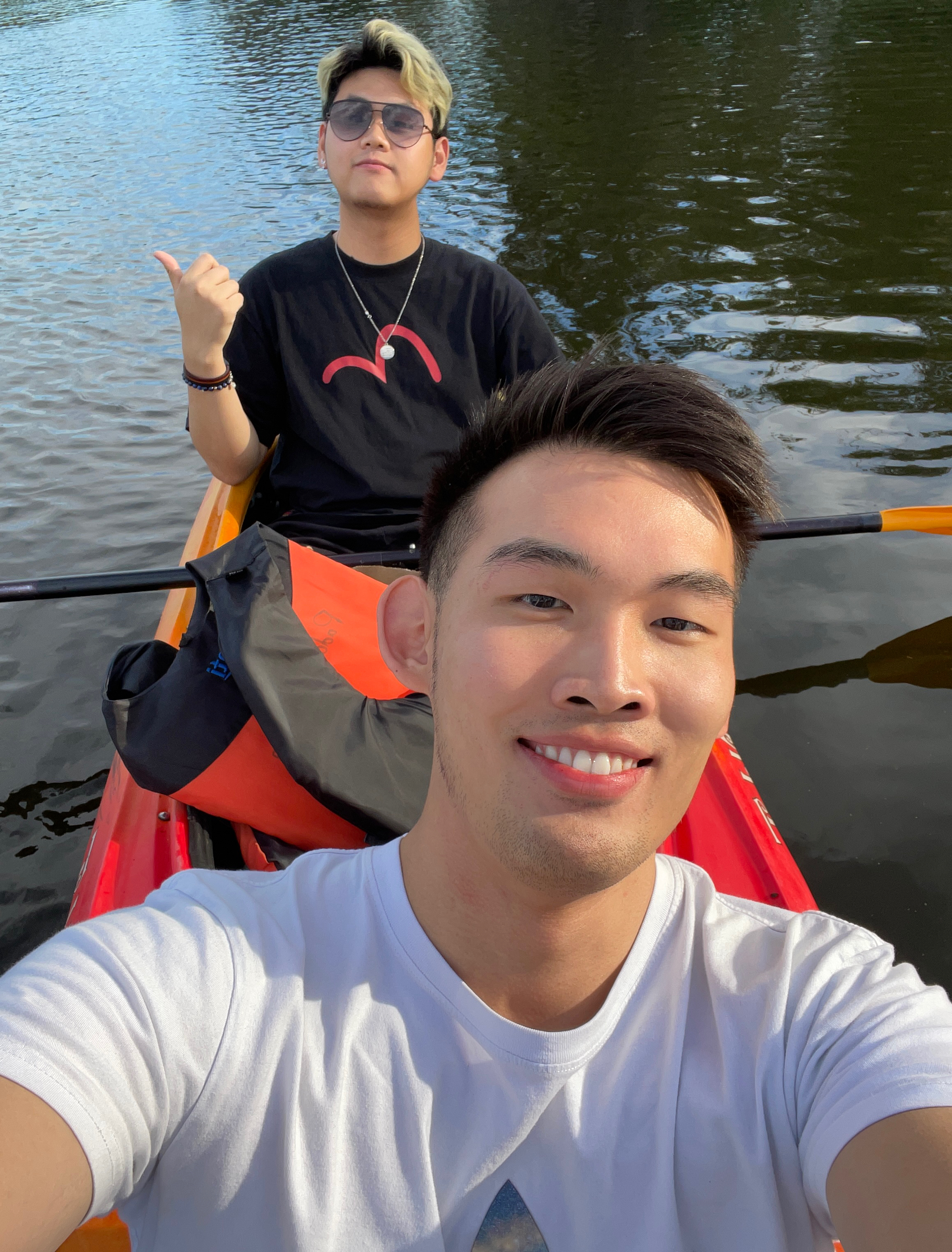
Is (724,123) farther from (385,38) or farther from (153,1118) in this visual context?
(153,1118)

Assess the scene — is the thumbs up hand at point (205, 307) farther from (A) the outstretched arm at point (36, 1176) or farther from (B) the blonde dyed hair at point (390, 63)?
(A) the outstretched arm at point (36, 1176)

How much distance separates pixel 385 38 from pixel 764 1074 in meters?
3.41

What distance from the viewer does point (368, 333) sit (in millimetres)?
3402

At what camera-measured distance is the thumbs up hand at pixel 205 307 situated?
2803 millimetres

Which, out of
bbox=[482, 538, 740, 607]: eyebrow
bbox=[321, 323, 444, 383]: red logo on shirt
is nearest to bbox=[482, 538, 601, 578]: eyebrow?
bbox=[482, 538, 740, 607]: eyebrow

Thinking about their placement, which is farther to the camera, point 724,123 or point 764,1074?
point 724,123

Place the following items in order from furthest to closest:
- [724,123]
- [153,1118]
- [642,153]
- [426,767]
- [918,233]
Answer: [724,123] < [642,153] < [918,233] < [426,767] < [153,1118]

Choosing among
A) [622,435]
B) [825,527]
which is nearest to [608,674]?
[622,435]

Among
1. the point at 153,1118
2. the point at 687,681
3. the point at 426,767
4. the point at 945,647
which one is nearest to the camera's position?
the point at 153,1118

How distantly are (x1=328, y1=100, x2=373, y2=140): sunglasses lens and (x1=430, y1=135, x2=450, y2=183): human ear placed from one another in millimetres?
284

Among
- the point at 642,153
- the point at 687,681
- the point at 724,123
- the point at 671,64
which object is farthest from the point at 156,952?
the point at 671,64

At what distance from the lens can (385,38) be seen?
333cm

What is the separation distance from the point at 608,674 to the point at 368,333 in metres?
2.47

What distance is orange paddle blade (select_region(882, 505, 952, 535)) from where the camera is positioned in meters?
4.17
